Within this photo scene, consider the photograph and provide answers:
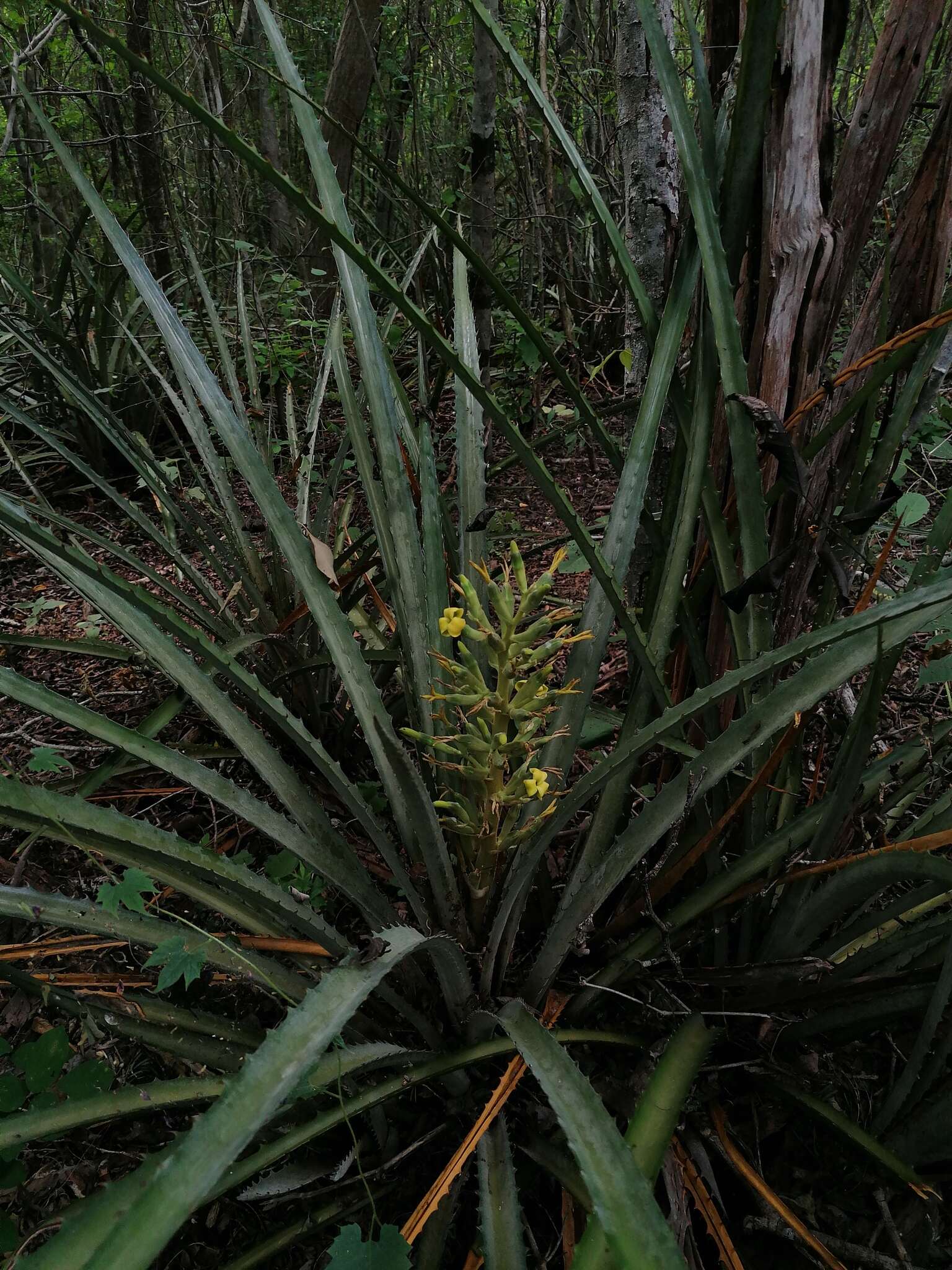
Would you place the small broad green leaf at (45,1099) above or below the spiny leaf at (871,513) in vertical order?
below

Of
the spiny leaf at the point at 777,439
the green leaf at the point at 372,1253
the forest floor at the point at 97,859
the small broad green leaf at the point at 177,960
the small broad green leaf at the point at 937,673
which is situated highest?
the spiny leaf at the point at 777,439

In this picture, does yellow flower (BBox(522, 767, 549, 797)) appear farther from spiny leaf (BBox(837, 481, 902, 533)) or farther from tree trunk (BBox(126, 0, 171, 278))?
tree trunk (BBox(126, 0, 171, 278))

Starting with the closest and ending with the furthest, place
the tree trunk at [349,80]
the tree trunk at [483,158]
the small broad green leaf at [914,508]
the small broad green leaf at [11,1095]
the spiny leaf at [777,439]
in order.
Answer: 1. the spiny leaf at [777,439]
2. the small broad green leaf at [11,1095]
3. the small broad green leaf at [914,508]
4. the tree trunk at [483,158]
5. the tree trunk at [349,80]

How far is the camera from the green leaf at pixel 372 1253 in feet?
2.14

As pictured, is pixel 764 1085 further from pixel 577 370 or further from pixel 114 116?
pixel 114 116

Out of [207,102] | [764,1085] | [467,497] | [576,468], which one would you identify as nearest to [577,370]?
[576,468]

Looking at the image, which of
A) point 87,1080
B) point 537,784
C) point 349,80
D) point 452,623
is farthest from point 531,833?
point 349,80

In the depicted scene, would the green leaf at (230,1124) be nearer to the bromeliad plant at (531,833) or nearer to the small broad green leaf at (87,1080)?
the bromeliad plant at (531,833)

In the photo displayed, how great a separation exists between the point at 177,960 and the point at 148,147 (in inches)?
157

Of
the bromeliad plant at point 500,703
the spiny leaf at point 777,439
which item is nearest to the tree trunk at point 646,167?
the spiny leaf at point 777,439

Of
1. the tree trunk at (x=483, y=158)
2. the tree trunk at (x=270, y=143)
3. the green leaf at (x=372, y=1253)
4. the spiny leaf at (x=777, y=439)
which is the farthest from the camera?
the tree trunk at (x=270, y=143)

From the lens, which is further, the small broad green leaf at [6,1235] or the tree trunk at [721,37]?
the tree trunk at [721,37]

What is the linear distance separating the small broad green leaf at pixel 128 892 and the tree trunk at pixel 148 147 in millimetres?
3504

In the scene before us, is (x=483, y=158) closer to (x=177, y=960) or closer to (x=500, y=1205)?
(x=177, y=960)
